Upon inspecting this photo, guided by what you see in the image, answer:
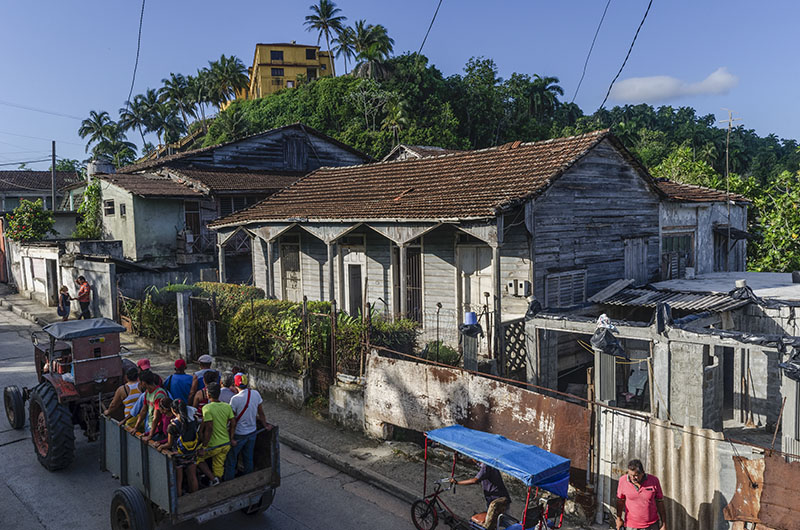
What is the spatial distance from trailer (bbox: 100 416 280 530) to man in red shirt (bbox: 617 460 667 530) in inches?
158

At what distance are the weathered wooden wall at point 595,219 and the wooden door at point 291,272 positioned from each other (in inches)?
348

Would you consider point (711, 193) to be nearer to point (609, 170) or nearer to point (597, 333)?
point (609, 170)

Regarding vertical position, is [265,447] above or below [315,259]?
below

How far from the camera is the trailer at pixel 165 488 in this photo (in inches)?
251

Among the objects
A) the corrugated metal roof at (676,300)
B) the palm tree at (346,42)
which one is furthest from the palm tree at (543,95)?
the corrugated metal roof at (676,300)

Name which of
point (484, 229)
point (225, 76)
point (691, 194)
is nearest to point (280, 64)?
point (225, 76)

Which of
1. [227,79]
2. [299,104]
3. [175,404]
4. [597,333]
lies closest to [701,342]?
[597,333]

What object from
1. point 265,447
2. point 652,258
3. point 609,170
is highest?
point 609,170

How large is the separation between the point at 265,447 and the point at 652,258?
13.7 metres

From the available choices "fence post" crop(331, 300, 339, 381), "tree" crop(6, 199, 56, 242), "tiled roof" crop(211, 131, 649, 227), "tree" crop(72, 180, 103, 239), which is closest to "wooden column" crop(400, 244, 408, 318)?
"tiled roof" crop(211, 131, 649, 227)

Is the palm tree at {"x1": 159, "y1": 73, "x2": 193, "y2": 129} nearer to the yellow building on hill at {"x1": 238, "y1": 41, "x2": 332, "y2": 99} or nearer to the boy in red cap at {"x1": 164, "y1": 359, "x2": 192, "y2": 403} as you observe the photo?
the yellow building on hill at {"x1": 238, "y1": 41, "x2": 332, "y2": 99}

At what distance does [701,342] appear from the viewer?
8516 millimetres

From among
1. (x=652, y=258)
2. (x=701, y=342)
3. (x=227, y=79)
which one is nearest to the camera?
(x=701, y=342)

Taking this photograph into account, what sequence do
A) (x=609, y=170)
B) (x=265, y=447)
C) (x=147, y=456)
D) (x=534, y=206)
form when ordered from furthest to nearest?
1. (x=609, y=170)
2. (x=534, y=206)
3. (x=265, y=447)
4. (x=147, y=456)
